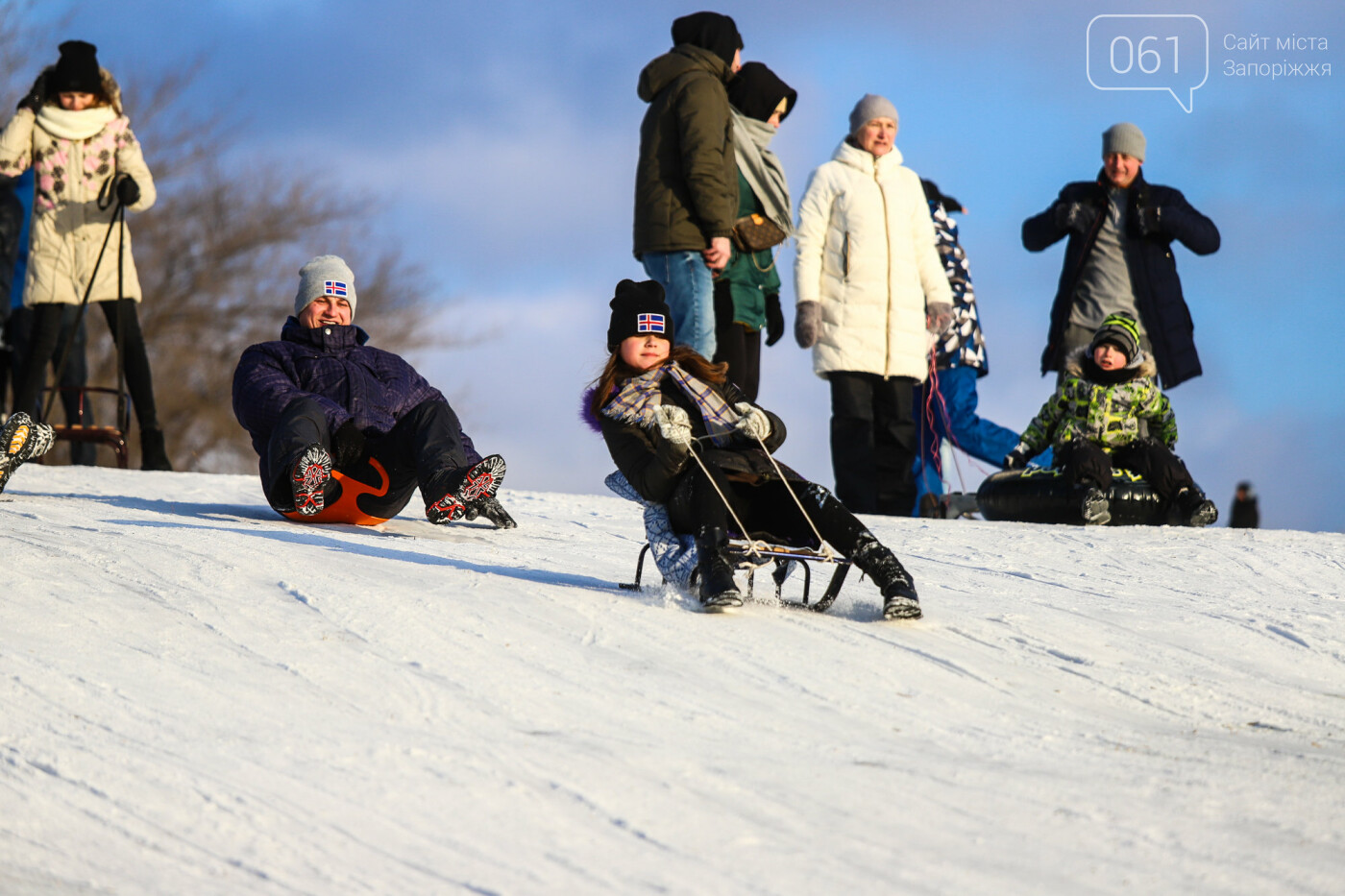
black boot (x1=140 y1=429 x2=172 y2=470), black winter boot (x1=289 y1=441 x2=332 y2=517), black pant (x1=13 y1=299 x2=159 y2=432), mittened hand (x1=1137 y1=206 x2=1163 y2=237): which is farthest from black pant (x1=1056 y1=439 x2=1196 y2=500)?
black boot (x1=140 y1=429 x2=172 y2=470)

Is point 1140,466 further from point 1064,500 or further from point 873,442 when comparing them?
point 873,442

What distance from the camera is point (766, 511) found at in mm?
4207

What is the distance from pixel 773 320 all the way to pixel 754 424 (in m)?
3.51

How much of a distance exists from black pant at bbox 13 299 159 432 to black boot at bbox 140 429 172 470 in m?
0.05

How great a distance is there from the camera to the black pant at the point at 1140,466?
22.3 feet

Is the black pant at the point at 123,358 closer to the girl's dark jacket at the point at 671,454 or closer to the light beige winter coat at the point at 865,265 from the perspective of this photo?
the light beige winter coat at the point at 865,265

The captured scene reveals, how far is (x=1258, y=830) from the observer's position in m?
2.48

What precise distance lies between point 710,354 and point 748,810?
4183mm

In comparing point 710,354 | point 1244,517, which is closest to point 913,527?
point 710,354

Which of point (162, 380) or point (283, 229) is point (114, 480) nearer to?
point (162, 380)

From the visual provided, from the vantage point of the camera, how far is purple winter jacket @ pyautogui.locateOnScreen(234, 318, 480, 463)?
5.64 meters

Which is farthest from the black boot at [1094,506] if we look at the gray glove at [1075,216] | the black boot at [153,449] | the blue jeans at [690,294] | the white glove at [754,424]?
the black boot at [153,449]

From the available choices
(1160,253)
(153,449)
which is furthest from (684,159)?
(153,449)

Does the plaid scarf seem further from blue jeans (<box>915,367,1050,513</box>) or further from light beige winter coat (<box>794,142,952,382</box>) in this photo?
blue jeans (<box>915,367,1050,513</box>)
